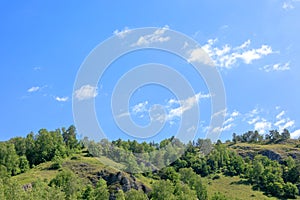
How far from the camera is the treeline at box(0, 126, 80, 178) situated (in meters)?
139

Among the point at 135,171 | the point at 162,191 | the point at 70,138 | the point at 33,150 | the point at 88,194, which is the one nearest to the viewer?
the point at 88,194

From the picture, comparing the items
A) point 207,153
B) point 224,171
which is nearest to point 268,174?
point 224,171

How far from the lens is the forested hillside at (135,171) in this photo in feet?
347

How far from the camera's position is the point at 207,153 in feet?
651

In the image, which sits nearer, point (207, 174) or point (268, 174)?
point (268, 174)

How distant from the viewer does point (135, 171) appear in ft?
420

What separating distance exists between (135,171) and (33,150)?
171 feet

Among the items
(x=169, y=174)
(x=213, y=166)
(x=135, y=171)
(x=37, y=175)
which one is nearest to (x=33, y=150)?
(x=37, y=175)

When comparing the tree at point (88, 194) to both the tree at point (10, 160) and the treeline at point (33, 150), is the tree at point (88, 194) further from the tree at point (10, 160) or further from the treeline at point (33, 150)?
the tree at point (10, 160)

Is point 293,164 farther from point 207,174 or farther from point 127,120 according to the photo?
point 127,120

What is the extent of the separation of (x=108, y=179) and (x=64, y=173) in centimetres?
1999

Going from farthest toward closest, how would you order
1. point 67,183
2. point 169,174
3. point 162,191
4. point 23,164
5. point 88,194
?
1. point 169,174
2. point 23,164
3. point 67,183
4. point 162,191
5. point 88,194

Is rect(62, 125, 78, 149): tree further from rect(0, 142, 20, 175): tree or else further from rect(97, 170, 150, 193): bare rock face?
rect(97, 170, 150, 193): bare rock face

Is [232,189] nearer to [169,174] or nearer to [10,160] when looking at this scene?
[169,174]
